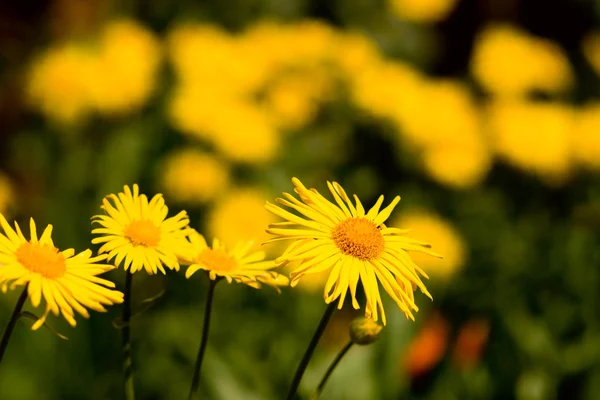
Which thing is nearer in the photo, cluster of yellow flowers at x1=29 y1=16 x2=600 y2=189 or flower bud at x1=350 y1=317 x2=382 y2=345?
flower bud at x1=350 y1=317 x2=382 y2=345

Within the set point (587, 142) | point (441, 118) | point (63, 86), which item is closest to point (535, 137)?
point (587, 142)

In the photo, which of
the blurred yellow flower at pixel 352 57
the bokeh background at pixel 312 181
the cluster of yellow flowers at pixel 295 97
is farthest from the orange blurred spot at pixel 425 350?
the blurred yellow flower at pixel 352 57

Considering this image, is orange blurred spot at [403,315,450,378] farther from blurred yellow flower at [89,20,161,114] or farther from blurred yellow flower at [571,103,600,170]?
blurred yellow flower at [89,20,161,114]

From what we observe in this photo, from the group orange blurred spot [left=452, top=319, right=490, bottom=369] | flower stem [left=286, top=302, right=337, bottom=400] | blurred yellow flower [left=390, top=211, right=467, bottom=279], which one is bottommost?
flower stem [left=286, top=302, right=337, bottom=400]

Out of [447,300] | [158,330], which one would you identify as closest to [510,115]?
[447,300]

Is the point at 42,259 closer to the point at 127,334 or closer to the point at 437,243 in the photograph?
the point at 127,334

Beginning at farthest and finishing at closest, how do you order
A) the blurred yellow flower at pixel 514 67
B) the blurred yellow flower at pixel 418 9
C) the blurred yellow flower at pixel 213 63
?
the blurred yellow flower at pixel 418 9 → the blurred yellow flower at pixel 514 67 → the blurred yellow flower at pixel 213 63

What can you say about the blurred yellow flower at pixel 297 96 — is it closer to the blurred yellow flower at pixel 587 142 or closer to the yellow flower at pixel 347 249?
the blurred yellow flower at pixel 587 142

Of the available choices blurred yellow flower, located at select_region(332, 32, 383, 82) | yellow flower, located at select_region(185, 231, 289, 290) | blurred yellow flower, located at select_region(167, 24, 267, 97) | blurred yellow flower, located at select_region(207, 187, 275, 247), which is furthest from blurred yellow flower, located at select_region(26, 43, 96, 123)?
yellow flower, located at select_region(185, 231, 289, 290)
